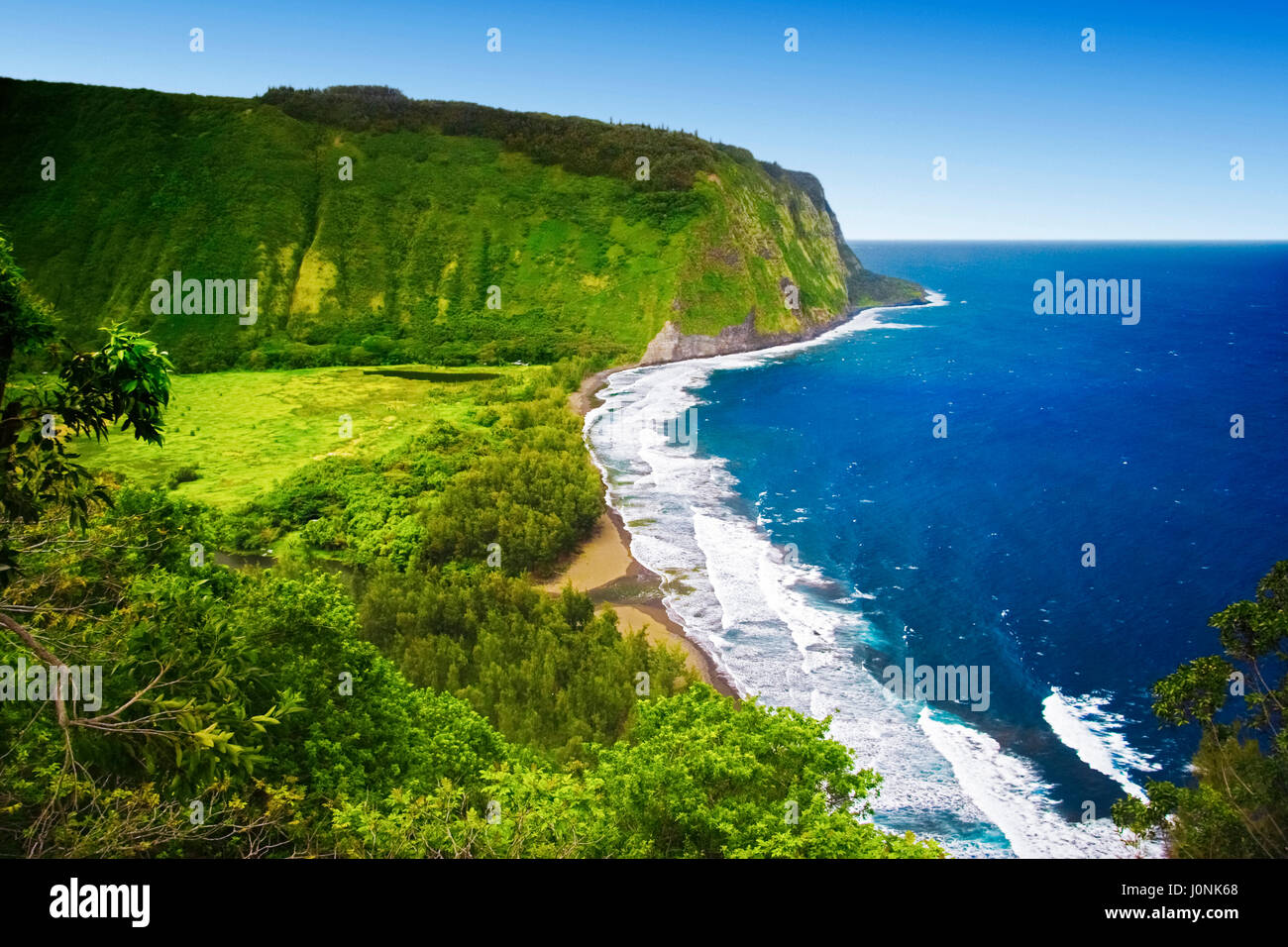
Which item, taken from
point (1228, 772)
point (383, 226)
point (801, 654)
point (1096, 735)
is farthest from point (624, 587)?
point (383, 226)

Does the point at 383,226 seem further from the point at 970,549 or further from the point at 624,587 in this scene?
the point at 970,549

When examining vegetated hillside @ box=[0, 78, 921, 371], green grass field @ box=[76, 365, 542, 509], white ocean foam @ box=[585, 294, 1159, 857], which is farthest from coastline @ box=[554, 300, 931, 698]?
vegetated hillside @ box=[0, 78, 921, 371]

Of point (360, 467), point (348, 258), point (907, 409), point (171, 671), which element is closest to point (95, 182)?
point (348, 258)

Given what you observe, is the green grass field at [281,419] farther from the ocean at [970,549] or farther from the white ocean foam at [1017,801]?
the white ocean foam at [1017,801]

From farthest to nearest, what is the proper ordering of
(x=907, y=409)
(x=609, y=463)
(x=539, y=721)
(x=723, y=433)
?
1. (x=907, y=409)
2. (x=723, y=433)
3. (x=609, y=463)
4. (x=539, y=721)

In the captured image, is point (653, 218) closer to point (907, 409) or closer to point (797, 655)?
point (907, 409)

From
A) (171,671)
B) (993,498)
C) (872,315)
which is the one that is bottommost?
(993,498)

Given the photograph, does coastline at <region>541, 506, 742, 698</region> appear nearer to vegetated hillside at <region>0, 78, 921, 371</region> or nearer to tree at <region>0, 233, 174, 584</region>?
tree at <region>0, 233, 174, 584</region>
